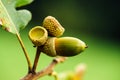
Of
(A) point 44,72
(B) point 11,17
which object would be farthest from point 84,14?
(A) point 44,72

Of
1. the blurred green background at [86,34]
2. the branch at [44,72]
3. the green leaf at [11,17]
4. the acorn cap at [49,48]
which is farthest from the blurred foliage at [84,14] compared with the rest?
the acorn cap at [49,48]

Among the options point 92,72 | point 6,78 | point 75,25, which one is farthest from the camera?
point 75,25

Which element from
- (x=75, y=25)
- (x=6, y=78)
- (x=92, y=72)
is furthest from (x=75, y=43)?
(x=75, y=25)

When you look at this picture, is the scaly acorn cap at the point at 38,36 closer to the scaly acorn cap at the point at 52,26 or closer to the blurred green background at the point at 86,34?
the scaly acorn cap at the point at 52,26

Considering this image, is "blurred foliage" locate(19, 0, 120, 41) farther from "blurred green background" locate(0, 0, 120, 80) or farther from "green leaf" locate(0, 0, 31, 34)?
"green leaf" locate(0, 0, 31, 34)

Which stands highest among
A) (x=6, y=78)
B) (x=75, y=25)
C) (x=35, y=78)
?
(x=35, y=78)

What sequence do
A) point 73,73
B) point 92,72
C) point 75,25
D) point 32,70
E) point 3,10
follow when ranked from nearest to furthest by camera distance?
1. point 32,70
2. point 3,10
3. point 73,73
4. point 92,72
5. point 75,25

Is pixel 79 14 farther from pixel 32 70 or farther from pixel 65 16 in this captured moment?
pixel 32 70
